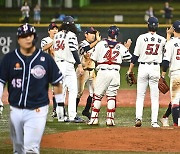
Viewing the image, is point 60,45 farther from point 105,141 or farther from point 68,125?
point 105,141

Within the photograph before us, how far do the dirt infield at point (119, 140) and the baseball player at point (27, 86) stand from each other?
8.58 ft

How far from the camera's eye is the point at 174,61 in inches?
493

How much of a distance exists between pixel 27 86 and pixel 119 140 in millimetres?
3301

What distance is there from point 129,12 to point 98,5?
6.94 meters

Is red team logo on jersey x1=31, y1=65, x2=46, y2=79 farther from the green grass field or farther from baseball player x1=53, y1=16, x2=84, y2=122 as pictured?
baseball player x1=53, y1=16, x2=84, y2=122

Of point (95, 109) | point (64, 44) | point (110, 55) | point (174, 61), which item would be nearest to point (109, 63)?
point (110, 55)

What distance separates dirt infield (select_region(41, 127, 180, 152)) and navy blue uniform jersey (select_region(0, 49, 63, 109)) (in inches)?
105

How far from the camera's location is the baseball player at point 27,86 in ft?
26.4

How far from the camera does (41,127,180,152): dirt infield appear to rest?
10609mm

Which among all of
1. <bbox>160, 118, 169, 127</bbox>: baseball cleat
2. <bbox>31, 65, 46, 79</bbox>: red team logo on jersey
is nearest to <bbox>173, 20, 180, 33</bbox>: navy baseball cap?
<bbox>160, 118, 169, 127</bbox>: baseball cleat

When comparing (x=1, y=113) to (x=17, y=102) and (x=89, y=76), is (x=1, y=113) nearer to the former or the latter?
(x=89, y=76)

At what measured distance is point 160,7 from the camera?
1796 inches

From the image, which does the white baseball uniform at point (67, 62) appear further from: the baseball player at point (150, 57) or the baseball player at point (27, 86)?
the baseball player at point (27, 86)

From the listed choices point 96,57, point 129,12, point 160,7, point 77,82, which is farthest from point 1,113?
point 160,7
